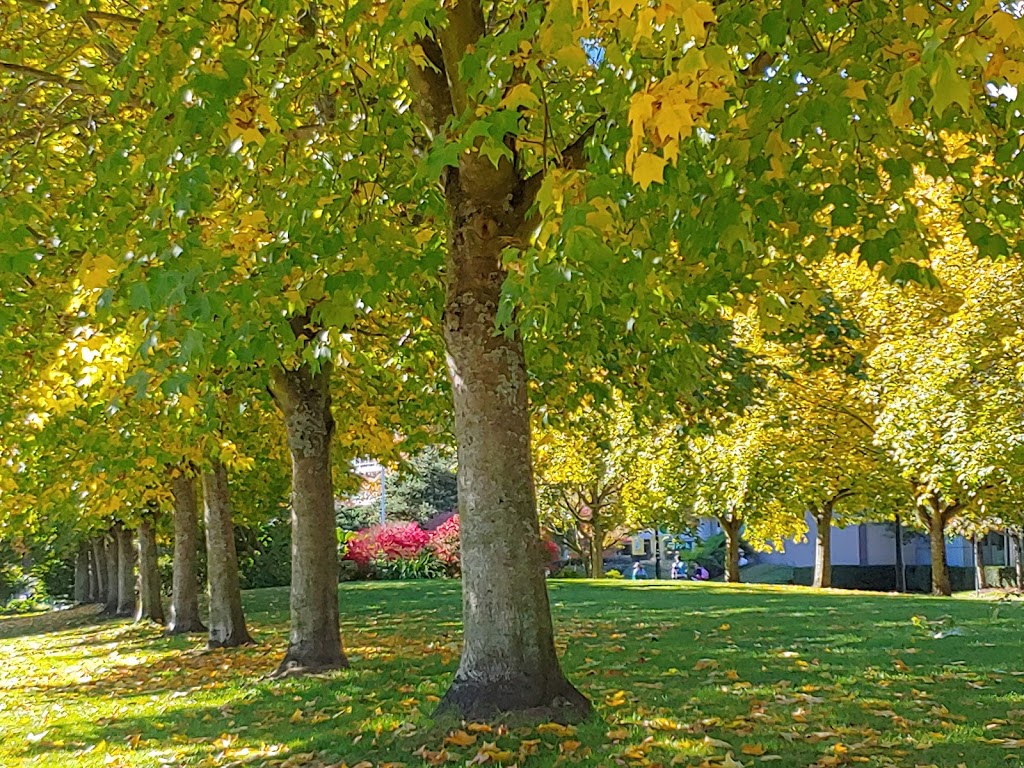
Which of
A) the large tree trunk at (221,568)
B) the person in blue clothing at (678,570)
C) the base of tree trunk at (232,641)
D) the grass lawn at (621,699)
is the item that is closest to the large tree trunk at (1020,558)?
the person in blue clothing at (678,570)

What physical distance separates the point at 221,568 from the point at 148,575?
10.3m

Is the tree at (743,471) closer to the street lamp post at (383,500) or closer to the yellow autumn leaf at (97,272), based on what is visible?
the yellow autumn leaf at (97,272)

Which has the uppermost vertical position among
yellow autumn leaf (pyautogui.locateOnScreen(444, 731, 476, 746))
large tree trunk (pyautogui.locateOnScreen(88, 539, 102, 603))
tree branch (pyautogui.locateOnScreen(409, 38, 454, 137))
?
tree branch (pyautogui.locateOnScreen(409, 38, 454, 137))

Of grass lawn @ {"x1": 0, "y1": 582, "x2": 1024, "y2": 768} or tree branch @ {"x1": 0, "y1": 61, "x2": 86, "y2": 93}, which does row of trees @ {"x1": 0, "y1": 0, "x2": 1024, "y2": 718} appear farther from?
grass lawn @ {"x1": 0, "y1": 582, "x2": 1024, "y2": 768}

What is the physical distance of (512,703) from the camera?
6258mm

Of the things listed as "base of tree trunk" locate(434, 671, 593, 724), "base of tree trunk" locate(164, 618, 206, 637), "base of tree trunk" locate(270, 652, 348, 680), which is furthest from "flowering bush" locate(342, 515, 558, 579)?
"base of tree trunk" locate(434, 671, 593, 724)

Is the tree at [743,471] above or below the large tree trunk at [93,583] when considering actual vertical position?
above

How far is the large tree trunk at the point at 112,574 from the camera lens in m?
29.8

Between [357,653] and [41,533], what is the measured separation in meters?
16.9

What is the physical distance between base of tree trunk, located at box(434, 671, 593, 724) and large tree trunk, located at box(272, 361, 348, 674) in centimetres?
385

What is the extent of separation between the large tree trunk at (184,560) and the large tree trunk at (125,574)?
1041 cm

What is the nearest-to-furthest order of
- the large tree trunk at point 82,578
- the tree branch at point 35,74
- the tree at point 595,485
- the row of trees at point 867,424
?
the tree branch at point 35,74 < the row of trees at point 867,424 < the tree at point 595,485 < the large tree trunk at point 82,578

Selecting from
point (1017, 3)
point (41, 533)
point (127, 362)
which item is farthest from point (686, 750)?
point (41, 533)

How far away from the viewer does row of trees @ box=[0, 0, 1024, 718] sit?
4.67 metres
